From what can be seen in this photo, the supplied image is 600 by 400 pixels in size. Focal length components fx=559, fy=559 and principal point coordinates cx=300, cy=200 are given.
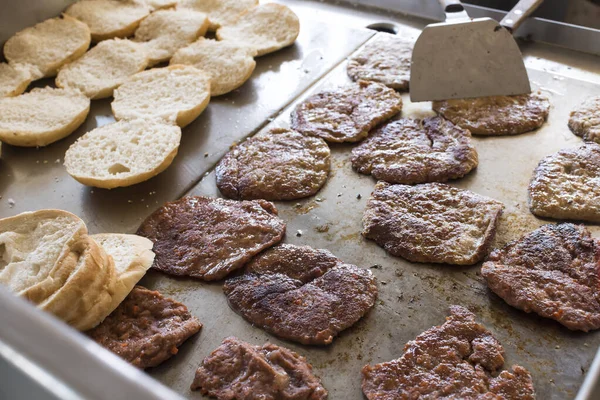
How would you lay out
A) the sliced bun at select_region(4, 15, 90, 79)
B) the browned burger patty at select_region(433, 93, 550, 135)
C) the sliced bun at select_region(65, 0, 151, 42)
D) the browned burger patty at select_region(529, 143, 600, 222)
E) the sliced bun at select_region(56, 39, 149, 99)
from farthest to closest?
Result: 1. the sliced bun at select_region(65, 0, 151, 42)
2. the sliced bun at select_region(4, 15, 90, 79)
3. the sliced bun at select_region(56, 39, 149, 99)
4. the browned burger patty at select_region(433, 93, 550, 135)
5. the browned burger patty at select_region(529, 143, 600, 222)

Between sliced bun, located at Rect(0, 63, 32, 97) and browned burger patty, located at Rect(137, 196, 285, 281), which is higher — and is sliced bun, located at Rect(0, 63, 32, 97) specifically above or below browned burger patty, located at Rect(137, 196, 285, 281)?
above

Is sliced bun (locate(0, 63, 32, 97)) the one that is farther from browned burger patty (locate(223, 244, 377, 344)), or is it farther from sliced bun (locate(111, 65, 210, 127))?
browned burger patty (locate(223, 244, 377, 344))

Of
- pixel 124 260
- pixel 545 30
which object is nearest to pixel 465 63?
pixel 545 30

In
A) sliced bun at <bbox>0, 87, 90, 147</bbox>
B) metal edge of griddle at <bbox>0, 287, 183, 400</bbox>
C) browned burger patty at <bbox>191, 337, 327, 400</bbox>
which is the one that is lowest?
browned burger patty at <bbox>191, 337, 327, 400</bbox>

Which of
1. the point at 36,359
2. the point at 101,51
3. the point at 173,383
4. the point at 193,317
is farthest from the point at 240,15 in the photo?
the point at 36,359

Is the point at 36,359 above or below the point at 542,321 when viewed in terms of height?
above

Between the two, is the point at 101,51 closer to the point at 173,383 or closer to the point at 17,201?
the point at 17,201

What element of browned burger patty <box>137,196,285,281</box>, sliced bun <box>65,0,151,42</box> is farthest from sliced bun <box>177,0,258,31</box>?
browned burger patty <box>137,196,285,281</box>
